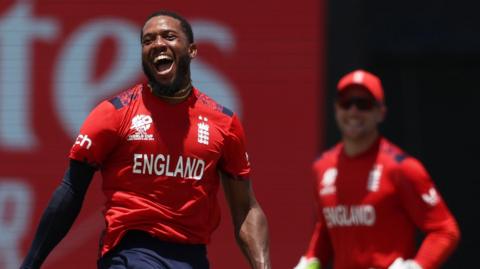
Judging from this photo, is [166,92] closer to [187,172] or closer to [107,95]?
[187,172]

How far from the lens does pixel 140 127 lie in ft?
17.6

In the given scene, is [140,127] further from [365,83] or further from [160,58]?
[365,83]

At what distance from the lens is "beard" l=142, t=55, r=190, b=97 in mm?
5426

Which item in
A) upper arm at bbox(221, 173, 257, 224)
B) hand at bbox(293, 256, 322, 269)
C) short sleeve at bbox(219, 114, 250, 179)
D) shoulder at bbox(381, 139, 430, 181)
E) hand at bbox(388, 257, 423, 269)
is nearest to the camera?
short sleeve at bbox(219, 114, 250, 179)

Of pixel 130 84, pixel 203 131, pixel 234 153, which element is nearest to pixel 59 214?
pixel 203 131

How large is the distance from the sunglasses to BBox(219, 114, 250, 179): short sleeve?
101 centimetres

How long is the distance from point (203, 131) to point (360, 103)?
1.26 metres

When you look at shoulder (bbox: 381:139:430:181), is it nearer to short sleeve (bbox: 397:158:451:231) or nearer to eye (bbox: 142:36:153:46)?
short sleeve (bbox: 397:158:451:231)

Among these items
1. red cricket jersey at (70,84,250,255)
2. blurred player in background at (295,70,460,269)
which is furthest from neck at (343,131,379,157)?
red cricket jersey at (70,84,250,255)

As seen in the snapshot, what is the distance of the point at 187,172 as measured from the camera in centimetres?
541

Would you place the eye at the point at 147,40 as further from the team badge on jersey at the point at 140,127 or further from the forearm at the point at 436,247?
the forearm at the point at 436,247

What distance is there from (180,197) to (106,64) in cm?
397

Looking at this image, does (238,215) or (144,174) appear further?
(238,215)

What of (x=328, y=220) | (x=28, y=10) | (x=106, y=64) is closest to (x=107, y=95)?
(x=106, y=64)
